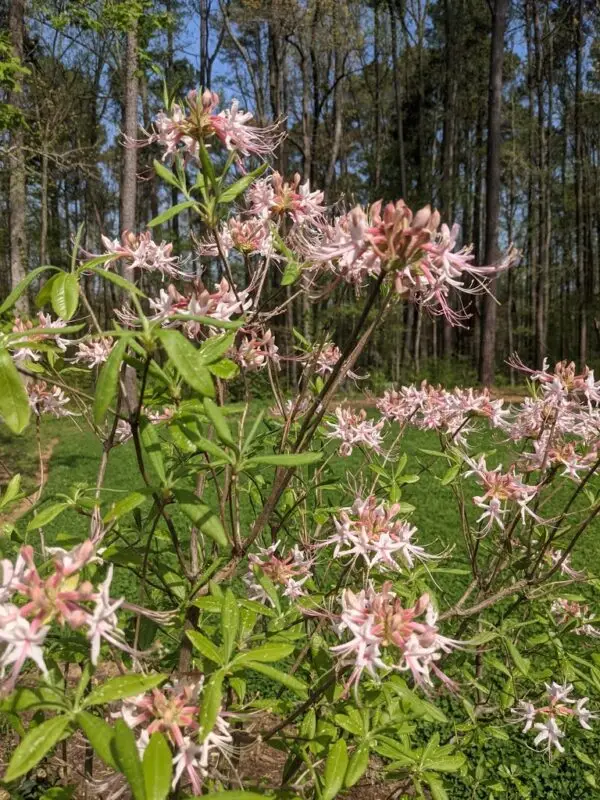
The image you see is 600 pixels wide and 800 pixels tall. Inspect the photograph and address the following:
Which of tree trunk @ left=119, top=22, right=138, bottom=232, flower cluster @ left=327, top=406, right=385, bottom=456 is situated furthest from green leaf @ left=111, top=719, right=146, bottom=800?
tree trunk @ left=119, top=22, right=138, bottom=232

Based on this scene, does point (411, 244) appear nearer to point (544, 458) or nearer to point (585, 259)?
point (544, 458)

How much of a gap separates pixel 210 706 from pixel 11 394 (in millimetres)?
516

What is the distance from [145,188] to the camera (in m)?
27.0

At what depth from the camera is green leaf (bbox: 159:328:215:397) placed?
83 centimetres

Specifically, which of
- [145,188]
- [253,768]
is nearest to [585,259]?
[145,188]

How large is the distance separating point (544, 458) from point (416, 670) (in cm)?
100

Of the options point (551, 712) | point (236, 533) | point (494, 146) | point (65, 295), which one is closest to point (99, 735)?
point (236, 533)

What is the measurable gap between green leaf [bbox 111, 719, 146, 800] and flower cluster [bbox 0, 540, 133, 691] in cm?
10

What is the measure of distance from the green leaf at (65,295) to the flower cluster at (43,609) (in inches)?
14.7

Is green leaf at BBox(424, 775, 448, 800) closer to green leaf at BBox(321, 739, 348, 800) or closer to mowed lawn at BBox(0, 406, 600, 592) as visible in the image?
green leaf at BBox(321, 739, 348, 800)

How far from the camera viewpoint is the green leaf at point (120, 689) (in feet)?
2.89

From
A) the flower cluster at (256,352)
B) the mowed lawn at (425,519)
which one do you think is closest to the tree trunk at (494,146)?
the mowed lawn at (425,519)

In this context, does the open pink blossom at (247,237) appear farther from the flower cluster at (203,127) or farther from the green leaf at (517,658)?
the green leaf at (517,658)

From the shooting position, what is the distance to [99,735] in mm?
807
